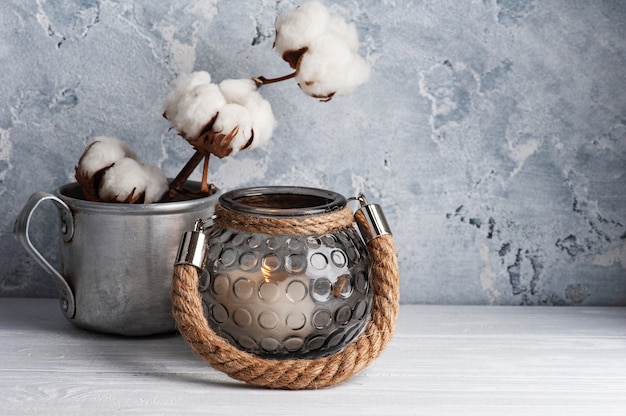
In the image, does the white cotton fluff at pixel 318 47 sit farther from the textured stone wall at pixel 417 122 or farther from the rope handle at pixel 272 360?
the rope handle at pixel 272 360

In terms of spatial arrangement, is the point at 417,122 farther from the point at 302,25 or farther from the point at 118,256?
the point at 118,256

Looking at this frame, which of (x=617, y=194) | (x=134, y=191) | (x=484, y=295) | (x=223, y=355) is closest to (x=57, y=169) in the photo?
(x=134, y=191)

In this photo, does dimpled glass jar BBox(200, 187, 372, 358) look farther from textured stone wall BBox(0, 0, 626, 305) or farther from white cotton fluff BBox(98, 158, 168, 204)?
textured stone wall BBox(0, 0, 626, 305)

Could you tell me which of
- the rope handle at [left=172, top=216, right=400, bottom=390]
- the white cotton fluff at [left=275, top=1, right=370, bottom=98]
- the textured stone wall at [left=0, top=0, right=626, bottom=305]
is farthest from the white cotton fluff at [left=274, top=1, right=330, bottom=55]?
the rope handle at [left=172, top=216, right=400, bottom=390]

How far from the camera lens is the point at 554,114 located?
1045mm

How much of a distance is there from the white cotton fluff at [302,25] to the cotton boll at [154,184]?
0.69 feet

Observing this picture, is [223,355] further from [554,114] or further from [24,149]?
[554,114]

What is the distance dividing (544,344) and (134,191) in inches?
20.1

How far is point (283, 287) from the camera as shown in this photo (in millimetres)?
795

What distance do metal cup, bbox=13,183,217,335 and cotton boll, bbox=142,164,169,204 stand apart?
0.03 metres

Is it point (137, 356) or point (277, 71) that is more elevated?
point (277, 71)

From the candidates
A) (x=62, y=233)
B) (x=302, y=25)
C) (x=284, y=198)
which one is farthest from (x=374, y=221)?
(x=62, y=233)

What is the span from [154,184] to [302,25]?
0.25m

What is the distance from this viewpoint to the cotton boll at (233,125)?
2.80 feet
